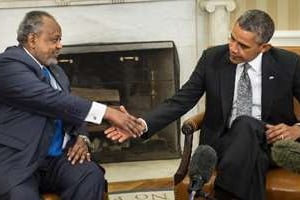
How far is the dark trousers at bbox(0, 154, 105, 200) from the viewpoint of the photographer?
2.41 m

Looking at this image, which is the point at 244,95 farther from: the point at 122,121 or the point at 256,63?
the point at 122,121

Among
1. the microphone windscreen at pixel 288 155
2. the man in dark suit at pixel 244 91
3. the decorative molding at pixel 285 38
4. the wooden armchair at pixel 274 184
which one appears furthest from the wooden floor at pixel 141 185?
the microphone windscreen at pixel 288 155

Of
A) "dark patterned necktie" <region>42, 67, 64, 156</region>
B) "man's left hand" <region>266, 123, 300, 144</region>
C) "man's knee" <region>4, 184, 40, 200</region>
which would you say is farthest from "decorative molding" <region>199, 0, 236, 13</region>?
"man's knee" <region>4, 184, 40, 200</region>

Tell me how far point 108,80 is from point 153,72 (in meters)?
0.32

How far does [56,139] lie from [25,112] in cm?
21

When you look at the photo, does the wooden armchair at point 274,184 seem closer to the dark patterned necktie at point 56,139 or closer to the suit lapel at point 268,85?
the suit lapel at point 268,85

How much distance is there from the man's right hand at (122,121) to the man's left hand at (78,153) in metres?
0.19

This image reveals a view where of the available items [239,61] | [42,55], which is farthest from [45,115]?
[239,61]

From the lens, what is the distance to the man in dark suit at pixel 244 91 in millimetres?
2520

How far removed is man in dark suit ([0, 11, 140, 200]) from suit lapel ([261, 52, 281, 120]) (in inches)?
23.6

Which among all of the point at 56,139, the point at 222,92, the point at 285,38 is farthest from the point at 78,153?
the point at 285,38

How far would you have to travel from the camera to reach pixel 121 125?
249cm

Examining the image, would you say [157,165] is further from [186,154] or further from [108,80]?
[186,154]

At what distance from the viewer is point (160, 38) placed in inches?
161
